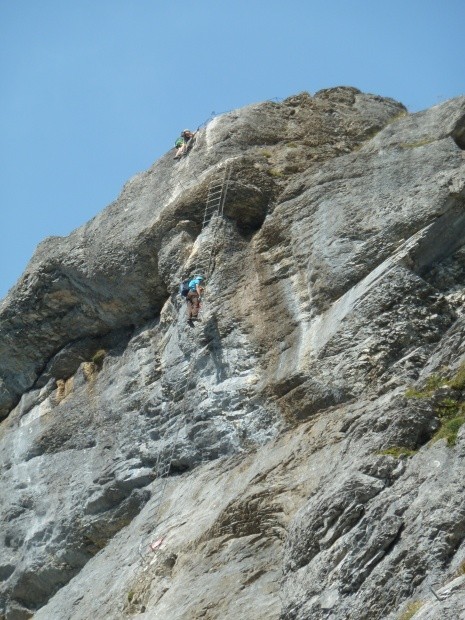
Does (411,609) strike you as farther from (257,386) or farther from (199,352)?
(199,352)

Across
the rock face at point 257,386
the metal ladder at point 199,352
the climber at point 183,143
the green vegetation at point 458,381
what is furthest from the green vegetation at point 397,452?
the climber at point 183,143

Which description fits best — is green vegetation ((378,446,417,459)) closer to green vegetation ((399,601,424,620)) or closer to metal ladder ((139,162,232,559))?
green vegetation ((399,601,424,620))

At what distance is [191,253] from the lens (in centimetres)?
2647

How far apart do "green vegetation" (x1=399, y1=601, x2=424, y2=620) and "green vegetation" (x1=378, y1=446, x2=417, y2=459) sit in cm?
302

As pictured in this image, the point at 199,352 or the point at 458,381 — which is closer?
the point at 458,381

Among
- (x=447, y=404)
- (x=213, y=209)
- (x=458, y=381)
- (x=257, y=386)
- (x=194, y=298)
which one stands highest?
(x=213, y=209)

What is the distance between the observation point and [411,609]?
13.6 meters

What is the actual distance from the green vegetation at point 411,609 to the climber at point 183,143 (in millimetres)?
17639

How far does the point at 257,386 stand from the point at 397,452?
644 cm

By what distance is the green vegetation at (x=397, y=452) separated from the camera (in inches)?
648

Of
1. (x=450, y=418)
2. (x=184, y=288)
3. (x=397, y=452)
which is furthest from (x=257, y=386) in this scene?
(x=397, y=452)

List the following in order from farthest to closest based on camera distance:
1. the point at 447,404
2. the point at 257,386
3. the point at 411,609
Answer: the point at 257,386, the point at 447,404, the point at 411,609

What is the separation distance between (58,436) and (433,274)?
401 inches

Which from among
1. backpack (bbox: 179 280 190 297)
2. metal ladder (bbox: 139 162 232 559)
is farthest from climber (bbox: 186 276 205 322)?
metal ladder (bbox: 139 162 232 559)
